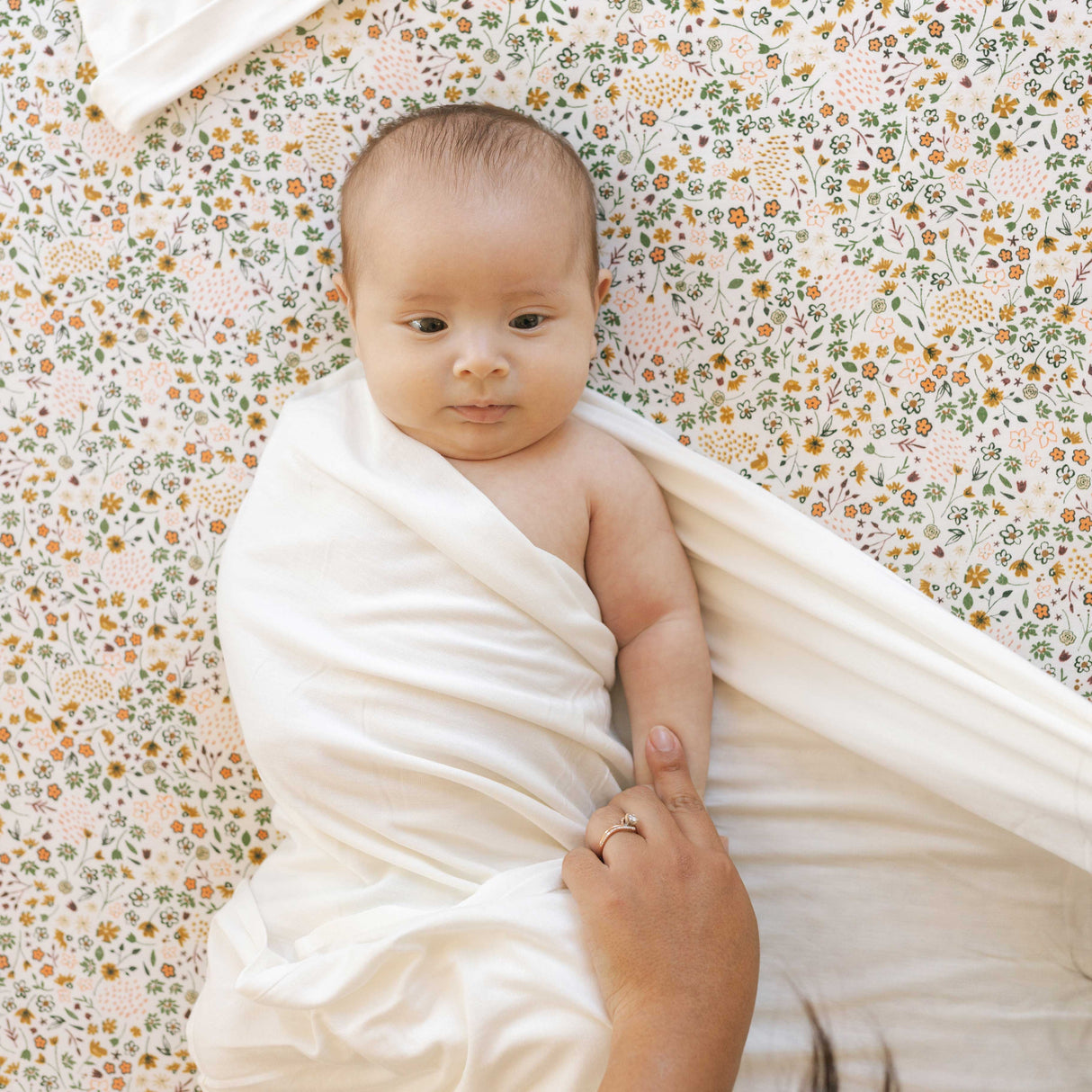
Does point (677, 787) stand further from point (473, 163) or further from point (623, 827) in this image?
point (473, 163)

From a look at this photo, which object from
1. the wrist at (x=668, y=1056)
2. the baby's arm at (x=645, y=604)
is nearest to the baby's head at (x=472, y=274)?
the baby's arm at (x=645, y=604)

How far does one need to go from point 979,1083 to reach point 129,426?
133 centimetres

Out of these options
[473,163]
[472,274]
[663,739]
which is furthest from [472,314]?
[663,739]

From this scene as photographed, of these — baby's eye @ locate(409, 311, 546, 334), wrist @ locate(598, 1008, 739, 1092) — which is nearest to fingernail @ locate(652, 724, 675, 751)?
wrist @ locate(598, 1008, 739, 1092)

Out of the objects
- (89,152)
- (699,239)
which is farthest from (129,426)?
(699,239)

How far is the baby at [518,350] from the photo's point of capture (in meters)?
1.06

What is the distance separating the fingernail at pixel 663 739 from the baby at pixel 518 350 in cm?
3

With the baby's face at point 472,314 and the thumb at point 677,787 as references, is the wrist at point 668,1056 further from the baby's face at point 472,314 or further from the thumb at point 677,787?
the baby's face at point 472,314

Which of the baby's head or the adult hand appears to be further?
the baby's head

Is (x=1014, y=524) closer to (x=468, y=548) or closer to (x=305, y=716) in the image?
(x=468, y=548)

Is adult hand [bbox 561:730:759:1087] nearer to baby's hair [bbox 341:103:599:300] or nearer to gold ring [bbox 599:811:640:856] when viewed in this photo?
gold ring [bbox 599:811:640:856]

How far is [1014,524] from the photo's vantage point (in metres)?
1.21

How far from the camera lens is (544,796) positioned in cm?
108

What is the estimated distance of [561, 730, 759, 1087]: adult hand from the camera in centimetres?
93
